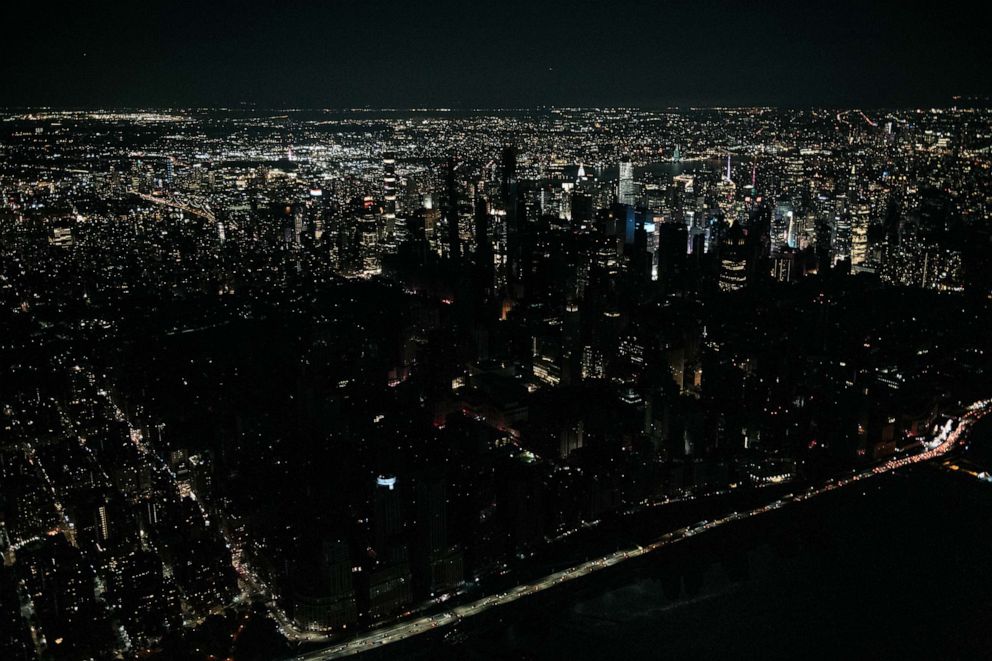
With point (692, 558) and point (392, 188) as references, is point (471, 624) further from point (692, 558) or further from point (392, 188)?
point (392, 188)

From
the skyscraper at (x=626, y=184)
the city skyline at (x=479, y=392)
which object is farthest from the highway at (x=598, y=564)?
the skyscraper at (x=626, y=184)

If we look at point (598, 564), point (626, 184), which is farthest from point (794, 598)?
point (626, 184)

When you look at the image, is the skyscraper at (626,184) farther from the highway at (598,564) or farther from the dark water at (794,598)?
the dark water at (794,598)

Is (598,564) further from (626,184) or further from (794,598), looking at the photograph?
(626,184)

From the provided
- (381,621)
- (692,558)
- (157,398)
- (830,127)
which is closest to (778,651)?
(692,558)

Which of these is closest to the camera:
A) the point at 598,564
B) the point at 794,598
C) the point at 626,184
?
the point at 794,598

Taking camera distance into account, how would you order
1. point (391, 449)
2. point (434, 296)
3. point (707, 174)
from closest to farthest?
point (391, 449)
point (434, 296)
point (707, 174)
